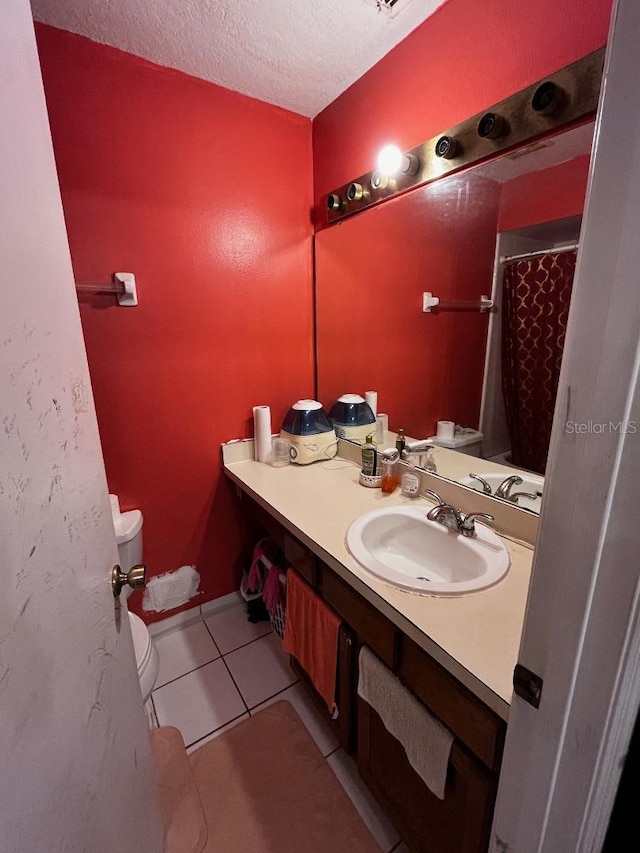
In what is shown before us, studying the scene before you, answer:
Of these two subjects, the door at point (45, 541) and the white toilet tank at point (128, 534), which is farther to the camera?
the white toilet tank at point (128, 534)

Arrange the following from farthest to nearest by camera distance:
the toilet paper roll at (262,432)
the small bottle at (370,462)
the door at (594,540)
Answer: the toilet paper roll at (262,432)
the small bottle at (370,462)
the door at (594,540)

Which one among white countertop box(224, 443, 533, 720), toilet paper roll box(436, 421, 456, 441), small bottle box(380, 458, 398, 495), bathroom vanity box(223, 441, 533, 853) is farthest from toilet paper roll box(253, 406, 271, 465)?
toilet paper roll box(436, 421, 456, 441)

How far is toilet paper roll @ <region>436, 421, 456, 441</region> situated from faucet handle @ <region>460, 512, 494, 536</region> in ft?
1.05

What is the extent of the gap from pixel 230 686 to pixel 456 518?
3.91 ft

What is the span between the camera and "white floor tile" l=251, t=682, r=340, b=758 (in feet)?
4.26

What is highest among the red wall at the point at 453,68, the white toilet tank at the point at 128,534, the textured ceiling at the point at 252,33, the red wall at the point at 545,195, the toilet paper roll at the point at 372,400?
the textured ceiling at the point at 252,33

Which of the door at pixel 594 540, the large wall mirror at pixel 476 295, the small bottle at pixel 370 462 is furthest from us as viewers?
the small bottle at pixel 370 462

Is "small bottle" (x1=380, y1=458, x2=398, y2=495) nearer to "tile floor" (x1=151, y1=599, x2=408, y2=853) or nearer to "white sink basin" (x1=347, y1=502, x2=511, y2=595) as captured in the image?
"white sink basin" (x1=347, y1=502, x2=511, y2=595)

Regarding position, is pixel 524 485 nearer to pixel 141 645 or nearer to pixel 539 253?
pixel 539 253

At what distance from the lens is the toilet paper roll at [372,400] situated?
1.72 m

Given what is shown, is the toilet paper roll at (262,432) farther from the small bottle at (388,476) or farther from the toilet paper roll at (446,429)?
the toilet paper roll at (446,429)

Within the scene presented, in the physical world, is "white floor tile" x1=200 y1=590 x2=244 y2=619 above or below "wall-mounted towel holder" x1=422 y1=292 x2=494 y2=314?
below

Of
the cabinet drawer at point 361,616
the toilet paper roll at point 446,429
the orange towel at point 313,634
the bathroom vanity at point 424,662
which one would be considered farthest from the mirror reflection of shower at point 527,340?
the orange towel at point 313,634

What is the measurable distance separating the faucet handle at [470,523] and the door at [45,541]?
0.91m
